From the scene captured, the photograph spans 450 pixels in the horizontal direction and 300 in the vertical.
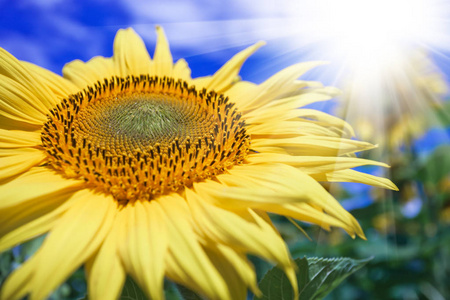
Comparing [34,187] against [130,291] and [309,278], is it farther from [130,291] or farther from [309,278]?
[309,278]

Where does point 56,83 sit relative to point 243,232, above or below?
above

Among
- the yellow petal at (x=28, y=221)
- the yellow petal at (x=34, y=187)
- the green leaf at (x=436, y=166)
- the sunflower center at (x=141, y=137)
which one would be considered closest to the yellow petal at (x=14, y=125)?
the sunflower center at (x=141, y=137)

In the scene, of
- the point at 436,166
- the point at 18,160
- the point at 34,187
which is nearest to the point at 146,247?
the point at 34,187

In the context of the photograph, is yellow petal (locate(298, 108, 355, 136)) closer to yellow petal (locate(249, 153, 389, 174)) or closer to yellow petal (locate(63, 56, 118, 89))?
yellow petal (locate(249, 153, 389, 174))

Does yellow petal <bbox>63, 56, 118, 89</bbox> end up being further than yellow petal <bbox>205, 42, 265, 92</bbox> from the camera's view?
No

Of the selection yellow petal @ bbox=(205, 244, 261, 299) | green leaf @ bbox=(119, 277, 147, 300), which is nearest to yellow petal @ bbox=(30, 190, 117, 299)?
green leaf @ bbox=(119, 277, 147, 300)

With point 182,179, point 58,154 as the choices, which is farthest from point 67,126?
point 182,179

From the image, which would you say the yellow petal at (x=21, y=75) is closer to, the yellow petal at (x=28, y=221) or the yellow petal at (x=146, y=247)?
the yellow petal at (x=28, y=221)
